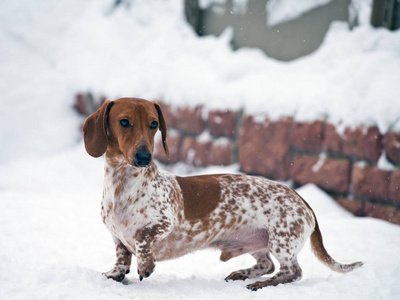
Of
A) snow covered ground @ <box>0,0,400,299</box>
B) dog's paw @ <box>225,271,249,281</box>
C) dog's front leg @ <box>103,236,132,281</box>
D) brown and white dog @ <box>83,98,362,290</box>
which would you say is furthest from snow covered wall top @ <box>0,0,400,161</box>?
dog's front leg @ <box>103,236,132,281</box>

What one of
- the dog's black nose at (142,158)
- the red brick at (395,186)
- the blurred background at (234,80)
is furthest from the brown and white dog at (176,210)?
the blurred background at (234,80)

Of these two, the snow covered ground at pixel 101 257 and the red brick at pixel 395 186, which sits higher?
the red brick at pixel 395 186

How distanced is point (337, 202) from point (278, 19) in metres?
2.33

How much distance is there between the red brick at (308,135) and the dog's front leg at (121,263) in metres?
2.54

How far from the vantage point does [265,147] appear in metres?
4.99

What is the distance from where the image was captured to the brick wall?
13.8ft

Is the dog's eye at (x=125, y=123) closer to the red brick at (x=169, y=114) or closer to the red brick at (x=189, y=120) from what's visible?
the red brick at (x=189, y=120)

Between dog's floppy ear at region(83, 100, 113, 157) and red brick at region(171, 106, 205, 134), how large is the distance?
9.89ft

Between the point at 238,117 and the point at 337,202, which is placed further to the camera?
the point at 238,117

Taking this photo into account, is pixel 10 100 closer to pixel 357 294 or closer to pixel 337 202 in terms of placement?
pixel 337 202

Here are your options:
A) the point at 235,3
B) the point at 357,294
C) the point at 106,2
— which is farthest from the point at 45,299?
the point at 106,2

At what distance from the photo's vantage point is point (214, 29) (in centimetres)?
620

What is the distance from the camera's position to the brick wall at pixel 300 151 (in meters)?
4.19

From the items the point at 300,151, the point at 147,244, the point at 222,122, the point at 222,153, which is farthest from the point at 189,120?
→ the point at 147,244
